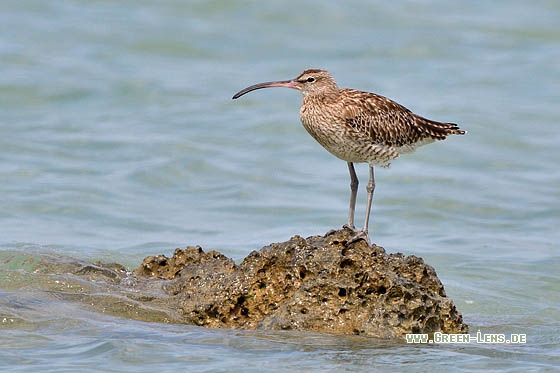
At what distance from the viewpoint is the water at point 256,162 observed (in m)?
7.86

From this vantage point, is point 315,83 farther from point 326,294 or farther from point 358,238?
point 326,294

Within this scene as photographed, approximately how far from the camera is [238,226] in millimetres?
13812

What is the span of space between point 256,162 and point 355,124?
7097mm

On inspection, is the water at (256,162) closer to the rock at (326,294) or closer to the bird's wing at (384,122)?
the rock at (326,294)

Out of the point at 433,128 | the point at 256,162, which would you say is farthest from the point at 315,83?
the point at 256,162

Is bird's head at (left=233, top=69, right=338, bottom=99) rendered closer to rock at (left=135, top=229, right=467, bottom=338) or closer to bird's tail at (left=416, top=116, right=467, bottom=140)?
bird's tail at (left=416, top=116, right=467, bottom=140)

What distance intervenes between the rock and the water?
163 millimetres

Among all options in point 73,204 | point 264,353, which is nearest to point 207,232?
point 73,204

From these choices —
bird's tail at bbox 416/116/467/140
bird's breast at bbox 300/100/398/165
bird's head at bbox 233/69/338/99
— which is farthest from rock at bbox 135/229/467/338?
bird's tail at bbox 416/116/467/140

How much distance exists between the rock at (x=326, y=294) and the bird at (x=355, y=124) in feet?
5.31

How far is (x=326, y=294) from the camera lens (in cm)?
→ 770

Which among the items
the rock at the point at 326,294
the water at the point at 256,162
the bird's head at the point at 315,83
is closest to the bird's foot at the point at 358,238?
the rock at the point at 326,294

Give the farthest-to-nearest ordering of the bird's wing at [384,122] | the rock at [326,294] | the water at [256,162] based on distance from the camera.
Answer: the bird's wing at [384,122]
the water at [256,162]
the rock at [326,294]

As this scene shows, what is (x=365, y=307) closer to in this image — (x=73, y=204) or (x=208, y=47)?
(x=73, y=204)
